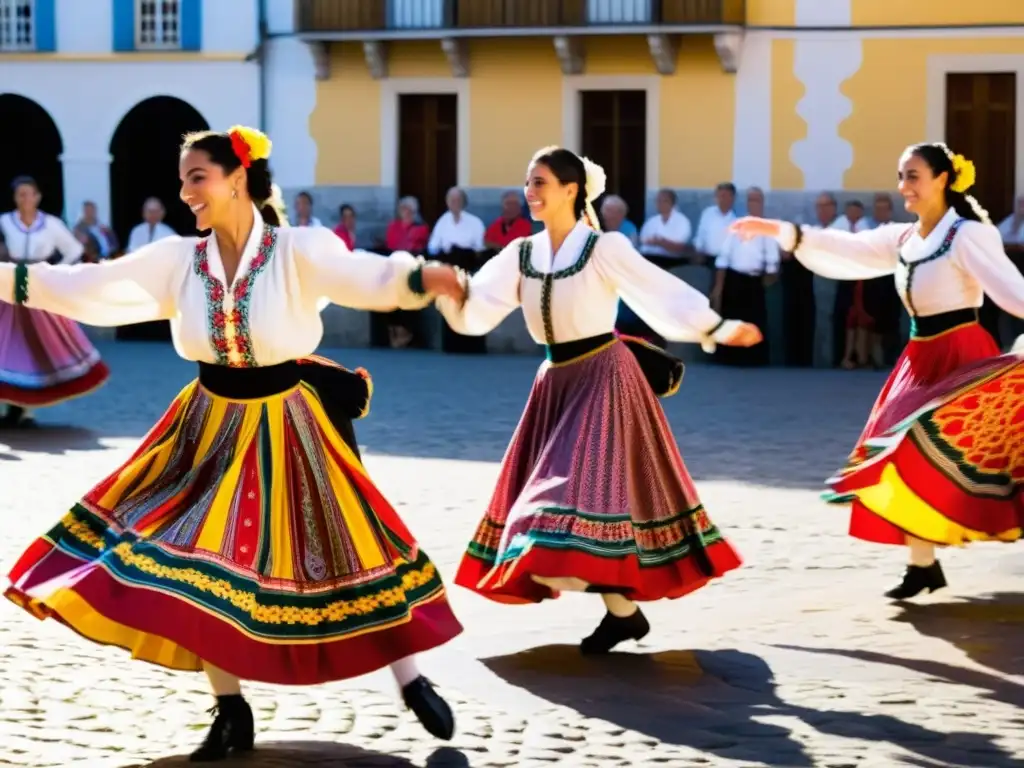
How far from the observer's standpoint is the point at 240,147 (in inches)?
238

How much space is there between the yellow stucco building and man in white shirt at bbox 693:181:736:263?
3.42m

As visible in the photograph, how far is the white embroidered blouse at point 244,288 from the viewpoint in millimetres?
5902

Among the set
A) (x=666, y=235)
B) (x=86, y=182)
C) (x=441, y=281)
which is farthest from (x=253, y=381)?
(x=86, y=182)

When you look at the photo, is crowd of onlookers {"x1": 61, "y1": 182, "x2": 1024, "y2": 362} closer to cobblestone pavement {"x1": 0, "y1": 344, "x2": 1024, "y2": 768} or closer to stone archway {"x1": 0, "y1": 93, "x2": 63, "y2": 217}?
stone archway {"x1": 0, "y1": 93, "x2": 63, "y2": 217}

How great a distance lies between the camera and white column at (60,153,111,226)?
27.7 meters

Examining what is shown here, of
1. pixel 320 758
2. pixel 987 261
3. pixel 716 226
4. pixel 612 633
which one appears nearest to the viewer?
pixel 320 758

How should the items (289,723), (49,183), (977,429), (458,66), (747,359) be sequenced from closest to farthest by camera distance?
(289,723) → (977,429) → (747,359) → (458,66) → (49,183)

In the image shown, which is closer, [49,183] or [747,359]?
[747,359]

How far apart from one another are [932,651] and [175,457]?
8.34 ft

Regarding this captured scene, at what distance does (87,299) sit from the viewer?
20.1 feet

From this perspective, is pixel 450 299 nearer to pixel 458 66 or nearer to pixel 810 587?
pixel 810 587

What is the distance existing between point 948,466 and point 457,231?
14298 mm

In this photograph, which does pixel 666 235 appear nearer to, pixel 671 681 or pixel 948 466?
pixel 948 466

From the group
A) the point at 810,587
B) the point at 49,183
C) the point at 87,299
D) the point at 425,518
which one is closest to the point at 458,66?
the point at 49,183
